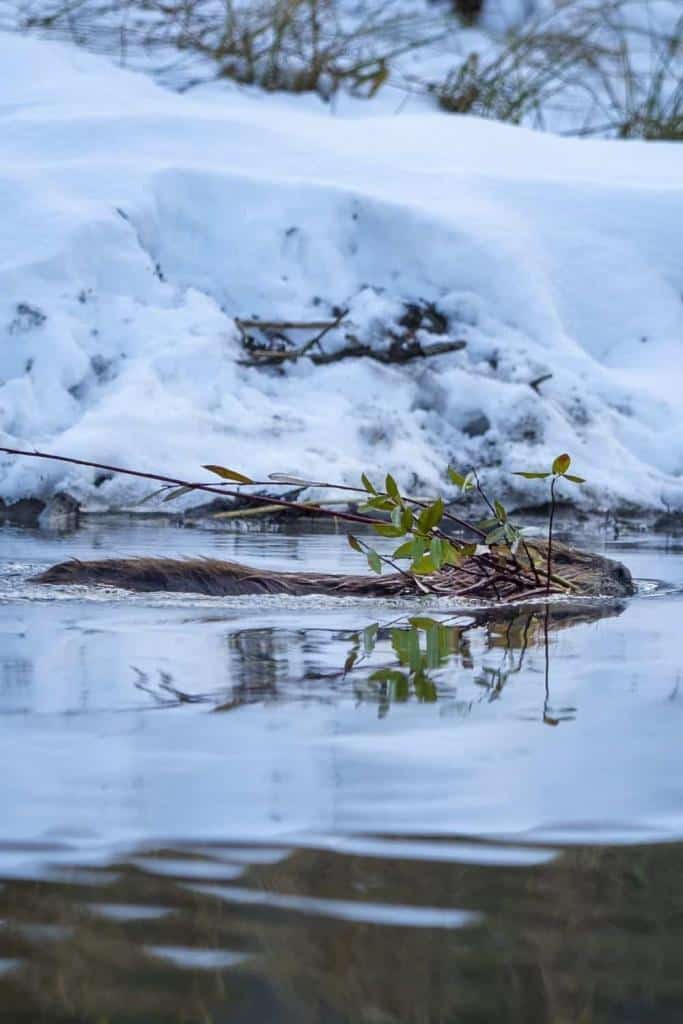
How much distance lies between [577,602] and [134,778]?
2.41 meters

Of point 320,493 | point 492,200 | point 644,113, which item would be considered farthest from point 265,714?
point 644,113

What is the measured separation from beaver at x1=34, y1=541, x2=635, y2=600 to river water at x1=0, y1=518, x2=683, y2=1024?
27.5 inches

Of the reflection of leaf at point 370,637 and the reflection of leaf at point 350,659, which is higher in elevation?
the reflection of leaf at point 350,659

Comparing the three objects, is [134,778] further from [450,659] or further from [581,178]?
[581,178]

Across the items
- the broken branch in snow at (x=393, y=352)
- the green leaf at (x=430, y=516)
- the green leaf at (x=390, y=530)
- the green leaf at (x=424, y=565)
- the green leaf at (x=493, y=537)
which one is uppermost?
the broken branch in snow at (x=393, y=352)

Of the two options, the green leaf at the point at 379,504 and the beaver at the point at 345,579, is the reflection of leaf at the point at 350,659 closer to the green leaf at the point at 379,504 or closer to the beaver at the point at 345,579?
the green leaf at the point at 379,504

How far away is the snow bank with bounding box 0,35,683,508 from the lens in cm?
663

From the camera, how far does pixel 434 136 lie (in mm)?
9008

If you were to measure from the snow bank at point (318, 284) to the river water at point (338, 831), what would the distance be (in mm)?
3451

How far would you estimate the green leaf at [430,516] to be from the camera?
143 inches

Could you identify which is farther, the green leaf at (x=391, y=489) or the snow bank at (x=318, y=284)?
the snow bank at (x=318, y=284)

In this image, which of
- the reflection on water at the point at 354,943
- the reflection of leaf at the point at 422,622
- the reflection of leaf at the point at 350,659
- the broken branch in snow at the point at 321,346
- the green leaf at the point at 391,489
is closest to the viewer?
the reflection on water at the point at 354,943

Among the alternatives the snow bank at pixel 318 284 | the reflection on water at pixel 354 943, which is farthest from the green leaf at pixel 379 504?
the snow bank at pixel 318 284

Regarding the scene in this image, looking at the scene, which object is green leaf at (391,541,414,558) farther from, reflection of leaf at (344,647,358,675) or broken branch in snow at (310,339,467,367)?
broken branch in snow at (310,339,467,367)
